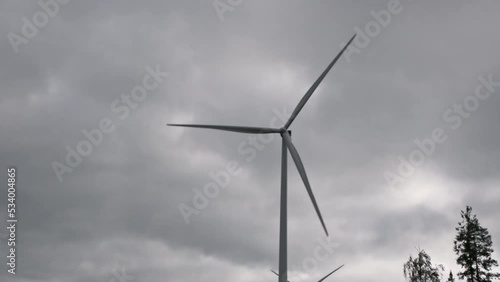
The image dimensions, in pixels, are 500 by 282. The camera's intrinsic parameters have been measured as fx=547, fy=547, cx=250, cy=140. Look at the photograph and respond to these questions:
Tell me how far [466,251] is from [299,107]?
223 feet

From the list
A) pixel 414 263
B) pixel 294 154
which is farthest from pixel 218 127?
pixel 414 263

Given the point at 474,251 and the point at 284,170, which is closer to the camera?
the point at 284,170

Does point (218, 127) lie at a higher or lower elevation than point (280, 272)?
higher

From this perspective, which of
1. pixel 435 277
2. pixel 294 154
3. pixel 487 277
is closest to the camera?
pixel 294 154

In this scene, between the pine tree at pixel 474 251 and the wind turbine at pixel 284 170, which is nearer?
the wind turbine at pixel 284 170

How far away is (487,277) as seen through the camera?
329 ft

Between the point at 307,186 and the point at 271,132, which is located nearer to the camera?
the point at 307,186

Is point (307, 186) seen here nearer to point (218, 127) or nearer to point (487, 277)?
point (218, 127)

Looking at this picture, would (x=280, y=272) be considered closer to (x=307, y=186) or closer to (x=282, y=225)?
(x=282, y=225)

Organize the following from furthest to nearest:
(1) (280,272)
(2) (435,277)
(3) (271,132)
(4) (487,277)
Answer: (2) (435,277) → (4) (487,277) → (3) (271,132) → (1) (280,272)

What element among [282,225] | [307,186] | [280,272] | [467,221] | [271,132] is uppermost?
[467,221]

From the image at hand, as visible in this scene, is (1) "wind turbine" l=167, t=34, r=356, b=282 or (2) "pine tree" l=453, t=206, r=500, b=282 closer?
(1) "wind turbine" l=167, t=34, r=356, b=282

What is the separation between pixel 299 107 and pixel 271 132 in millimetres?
3803

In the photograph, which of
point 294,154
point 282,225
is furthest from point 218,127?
A: point 282,225
